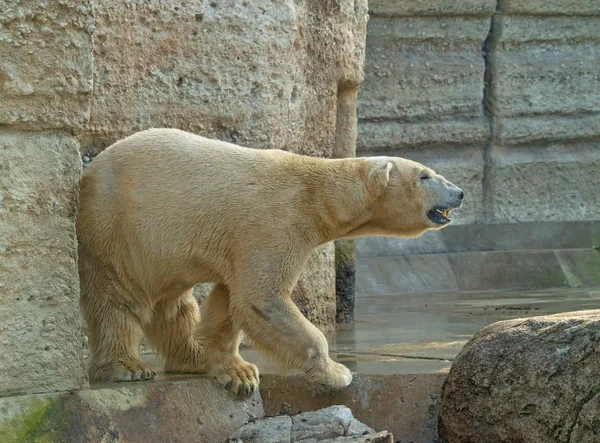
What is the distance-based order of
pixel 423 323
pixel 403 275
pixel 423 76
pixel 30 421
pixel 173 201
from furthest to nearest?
1. pixel 423 76
2. pixel 403 275
3. pixel 423 323
4. pixel 173 201
5. pixel 30 421

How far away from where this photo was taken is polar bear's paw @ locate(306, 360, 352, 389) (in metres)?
4.43

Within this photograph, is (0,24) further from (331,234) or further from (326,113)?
(326,113)

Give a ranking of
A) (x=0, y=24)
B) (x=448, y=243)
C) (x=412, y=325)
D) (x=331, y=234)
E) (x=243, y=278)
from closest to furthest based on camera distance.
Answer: (x=0, y=24)
(x=243, y=278)
(x=331, y=234)
(x=412, y=325)
(x=448, y=243)

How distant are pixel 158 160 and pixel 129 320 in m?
0.66

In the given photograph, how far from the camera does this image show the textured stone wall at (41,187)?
3775 millimetres

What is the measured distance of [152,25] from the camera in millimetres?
5605

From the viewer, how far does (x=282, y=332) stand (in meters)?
4.38

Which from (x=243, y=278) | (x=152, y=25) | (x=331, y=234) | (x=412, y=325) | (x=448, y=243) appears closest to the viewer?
(x=243, y=278)

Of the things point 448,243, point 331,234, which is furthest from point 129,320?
point 448,243

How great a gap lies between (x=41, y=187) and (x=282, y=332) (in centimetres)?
110

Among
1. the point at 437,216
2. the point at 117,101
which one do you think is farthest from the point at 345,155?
the point at 437,216

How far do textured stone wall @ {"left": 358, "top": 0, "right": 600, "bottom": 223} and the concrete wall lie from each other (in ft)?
9.90

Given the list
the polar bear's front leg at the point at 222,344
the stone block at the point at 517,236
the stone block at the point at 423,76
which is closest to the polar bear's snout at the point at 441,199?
the polar bear's front leg at the point at 222,344

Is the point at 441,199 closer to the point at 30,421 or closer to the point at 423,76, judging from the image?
the point at 30,421
